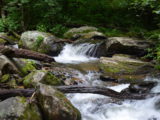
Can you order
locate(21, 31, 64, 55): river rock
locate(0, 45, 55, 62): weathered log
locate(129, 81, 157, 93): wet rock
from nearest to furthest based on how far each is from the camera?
locate(129, 81, 157, 93): wet rock
locate(0, 45, 55, 62): weathered log
locate(21, 31, 64, 55): river rock

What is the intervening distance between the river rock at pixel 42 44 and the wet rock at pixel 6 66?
4436 millimetres

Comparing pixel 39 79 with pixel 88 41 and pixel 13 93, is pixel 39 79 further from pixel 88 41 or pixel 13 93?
pixel 88 41

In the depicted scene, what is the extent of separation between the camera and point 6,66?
6.35 m

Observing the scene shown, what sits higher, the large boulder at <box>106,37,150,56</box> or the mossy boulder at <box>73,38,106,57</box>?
the large boulder at <box>106,37,150,56</box>

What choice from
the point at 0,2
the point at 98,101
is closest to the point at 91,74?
the point at 98,101

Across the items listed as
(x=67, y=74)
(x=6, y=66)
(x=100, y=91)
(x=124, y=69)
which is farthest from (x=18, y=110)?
(x=124, y=69)

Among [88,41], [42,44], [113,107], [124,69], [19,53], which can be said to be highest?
[19,53]

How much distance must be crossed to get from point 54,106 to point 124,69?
14.6 ft

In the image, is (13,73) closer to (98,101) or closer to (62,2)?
(98,101)

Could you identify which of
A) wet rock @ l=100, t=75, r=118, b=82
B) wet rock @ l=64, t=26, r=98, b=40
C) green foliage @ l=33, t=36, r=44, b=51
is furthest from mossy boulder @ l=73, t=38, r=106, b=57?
wet rock @ l=100, t=75, r=118, b=82

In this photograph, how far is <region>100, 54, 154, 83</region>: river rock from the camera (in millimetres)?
7395

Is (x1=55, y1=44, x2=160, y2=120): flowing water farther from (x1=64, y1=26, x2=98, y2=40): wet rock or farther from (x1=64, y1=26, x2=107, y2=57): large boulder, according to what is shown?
(x1=64, y1=26, x2=98, y2=40): wet rock

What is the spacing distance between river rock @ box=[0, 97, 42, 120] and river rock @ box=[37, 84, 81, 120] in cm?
16

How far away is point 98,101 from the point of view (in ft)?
17.9
